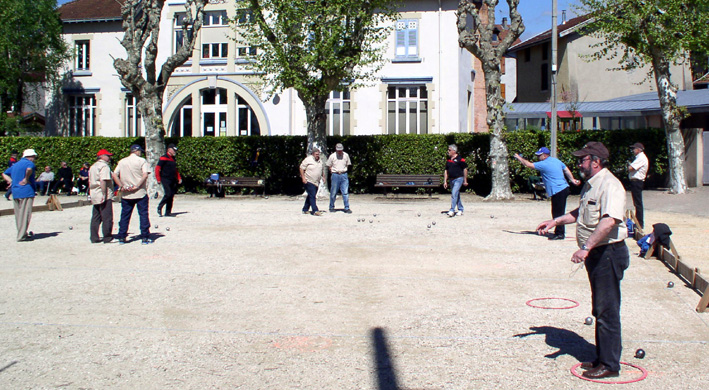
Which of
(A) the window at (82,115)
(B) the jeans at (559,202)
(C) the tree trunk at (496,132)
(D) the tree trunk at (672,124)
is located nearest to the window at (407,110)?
(C) the tree trunk at (496,132)

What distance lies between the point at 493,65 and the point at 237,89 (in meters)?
14.0

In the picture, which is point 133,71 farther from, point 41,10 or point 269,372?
point 269,372

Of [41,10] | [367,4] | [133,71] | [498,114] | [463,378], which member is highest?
[41,10]

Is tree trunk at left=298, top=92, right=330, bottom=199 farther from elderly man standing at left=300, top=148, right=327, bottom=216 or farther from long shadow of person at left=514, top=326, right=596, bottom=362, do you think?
long shadow of person at left=514, top=326, right=596, bottom=362

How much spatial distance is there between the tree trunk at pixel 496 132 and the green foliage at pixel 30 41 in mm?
22124

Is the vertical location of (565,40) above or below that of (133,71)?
above

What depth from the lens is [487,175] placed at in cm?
2588

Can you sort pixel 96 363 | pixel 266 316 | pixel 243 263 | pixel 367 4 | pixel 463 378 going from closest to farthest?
pixel 463 378 < pixel 96 363 < pixel 266 316 < pixel 243 263 < pixel 367 4

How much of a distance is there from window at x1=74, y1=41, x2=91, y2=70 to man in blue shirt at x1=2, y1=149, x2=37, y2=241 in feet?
78.5

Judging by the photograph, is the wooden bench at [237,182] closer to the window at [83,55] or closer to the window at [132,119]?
the window at [132,119]

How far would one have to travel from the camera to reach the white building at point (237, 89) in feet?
104

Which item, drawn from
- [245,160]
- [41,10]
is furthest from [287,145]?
[41,10]

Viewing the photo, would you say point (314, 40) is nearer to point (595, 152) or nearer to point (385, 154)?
point (385, 154)

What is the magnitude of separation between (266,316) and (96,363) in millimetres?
2002
